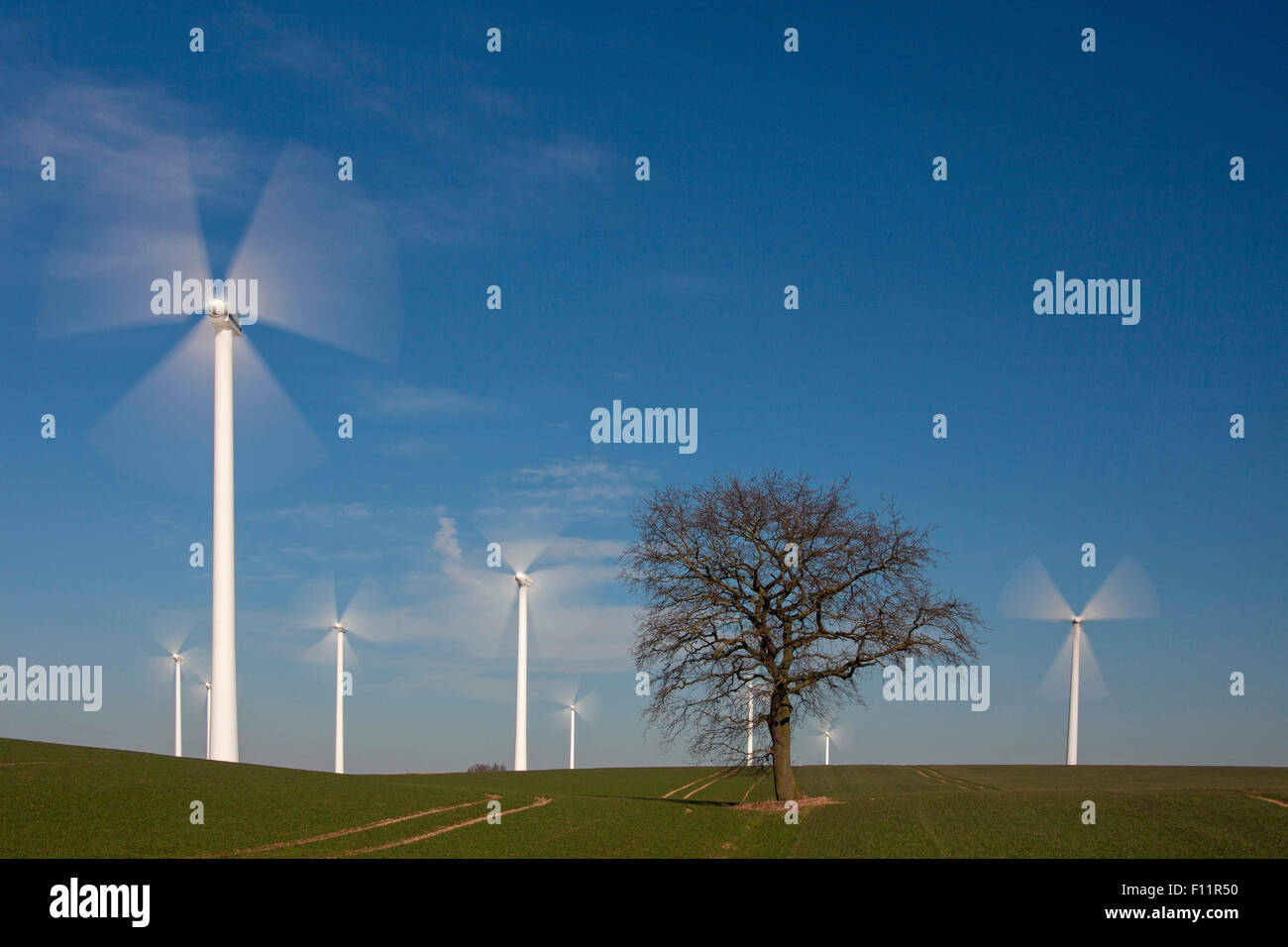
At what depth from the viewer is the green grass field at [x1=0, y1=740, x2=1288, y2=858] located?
28.4 meters

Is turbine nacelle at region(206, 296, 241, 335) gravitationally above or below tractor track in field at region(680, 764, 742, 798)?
above

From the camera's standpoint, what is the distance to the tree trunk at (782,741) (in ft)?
138

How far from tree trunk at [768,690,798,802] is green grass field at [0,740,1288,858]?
4.97 feet

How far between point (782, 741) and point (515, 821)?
12.0m

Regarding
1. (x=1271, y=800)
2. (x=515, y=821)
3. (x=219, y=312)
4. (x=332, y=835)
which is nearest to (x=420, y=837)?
(x=332, y=835)

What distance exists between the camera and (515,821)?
119 feet

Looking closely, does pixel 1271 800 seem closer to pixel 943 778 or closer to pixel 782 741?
pixel 782 741

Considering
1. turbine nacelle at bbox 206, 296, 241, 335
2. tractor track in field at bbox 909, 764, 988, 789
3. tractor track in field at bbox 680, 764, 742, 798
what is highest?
turbine nacelle at bbox 206, 296, 241, 335

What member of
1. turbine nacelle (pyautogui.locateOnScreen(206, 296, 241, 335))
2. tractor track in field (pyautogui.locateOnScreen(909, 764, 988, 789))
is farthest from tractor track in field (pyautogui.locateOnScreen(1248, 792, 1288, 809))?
turbine nacelle (pyautogui.locateOnScreen(206, 296, 241, 335))

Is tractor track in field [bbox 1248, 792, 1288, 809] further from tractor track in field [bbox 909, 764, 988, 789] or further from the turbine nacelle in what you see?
the turbine nacelle

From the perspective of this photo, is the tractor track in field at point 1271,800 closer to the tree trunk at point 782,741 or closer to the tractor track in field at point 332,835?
the tree trunk at point 782,741

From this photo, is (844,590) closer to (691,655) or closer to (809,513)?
(809,513)
